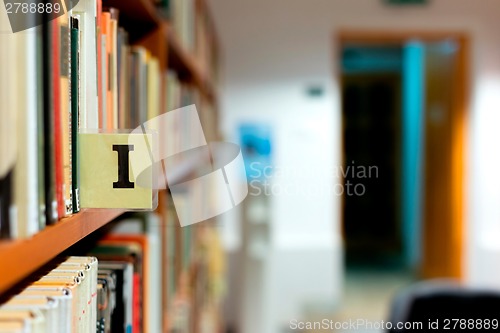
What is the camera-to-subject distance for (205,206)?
8.75 ft

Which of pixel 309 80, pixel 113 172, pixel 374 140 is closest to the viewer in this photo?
pixel 113 172

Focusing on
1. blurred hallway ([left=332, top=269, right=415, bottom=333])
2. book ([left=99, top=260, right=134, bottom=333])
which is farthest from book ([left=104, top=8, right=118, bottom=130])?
blurred hallway ([left=332, top=269, right=415, bottom=333])

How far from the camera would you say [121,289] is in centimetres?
93

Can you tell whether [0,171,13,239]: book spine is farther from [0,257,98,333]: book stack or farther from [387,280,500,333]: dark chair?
[387,280,500,333]: dark chair

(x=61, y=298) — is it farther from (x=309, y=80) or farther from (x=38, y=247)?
(x=309, y=80)

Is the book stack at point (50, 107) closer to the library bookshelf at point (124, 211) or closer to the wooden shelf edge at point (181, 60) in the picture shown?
the library bookshelf at point (124, 211)

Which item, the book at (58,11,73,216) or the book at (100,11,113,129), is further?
the book at (100,11,113,129)

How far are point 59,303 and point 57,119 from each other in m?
0.20

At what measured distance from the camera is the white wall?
4.01 metres

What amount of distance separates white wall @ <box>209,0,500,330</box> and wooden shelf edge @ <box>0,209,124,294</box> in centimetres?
Answer: 337

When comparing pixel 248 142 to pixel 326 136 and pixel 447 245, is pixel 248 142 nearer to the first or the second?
pixel 326 136

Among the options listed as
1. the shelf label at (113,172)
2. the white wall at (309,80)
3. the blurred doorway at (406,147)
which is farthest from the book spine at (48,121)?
the white wall at (309,80)

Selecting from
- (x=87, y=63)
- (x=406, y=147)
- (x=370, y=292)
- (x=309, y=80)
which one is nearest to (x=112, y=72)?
(x=87, y=63)

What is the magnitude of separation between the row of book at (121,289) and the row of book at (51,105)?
0.28ft
